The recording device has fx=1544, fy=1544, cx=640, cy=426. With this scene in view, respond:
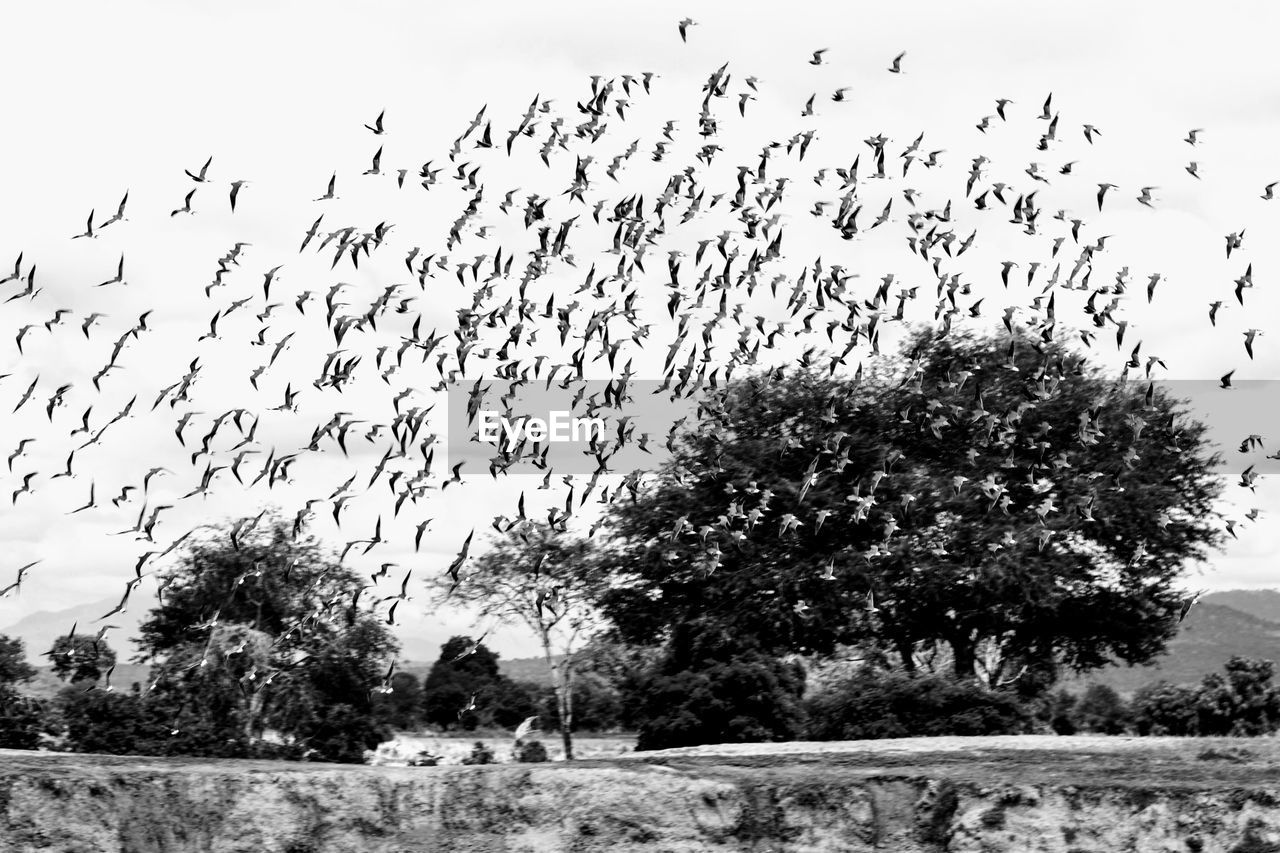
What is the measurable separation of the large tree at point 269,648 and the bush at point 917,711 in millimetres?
12672

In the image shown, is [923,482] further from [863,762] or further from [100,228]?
[863,762]

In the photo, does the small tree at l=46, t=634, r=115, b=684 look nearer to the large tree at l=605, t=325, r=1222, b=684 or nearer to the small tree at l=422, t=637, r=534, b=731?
the small tree at l=422, t=637, r=534, b=731

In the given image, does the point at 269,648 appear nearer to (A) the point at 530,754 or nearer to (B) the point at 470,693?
(A) the point at 530,754

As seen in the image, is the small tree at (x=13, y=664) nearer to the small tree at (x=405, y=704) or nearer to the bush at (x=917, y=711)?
the small tree at (x=405, y=704)

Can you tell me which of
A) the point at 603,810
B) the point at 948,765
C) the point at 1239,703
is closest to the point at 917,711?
the point at 1239,703

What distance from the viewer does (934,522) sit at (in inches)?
1966

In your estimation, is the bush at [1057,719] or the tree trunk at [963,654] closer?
the bush at [1057,719]

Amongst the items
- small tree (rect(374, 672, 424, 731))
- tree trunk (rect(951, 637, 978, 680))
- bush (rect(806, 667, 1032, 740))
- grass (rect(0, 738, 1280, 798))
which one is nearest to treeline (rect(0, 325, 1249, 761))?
tree trunk (rect(951, 637, 978, 680))

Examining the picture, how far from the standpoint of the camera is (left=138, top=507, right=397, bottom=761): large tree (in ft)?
140

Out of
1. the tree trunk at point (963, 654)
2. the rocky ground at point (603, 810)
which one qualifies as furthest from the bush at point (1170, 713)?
the rocky ground at point (603, 810)

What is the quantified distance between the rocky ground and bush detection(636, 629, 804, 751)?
896 inches

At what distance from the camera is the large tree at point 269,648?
42.6 metres

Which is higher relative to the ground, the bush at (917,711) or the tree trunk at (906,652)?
the tree trunk at (906,652)

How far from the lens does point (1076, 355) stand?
177 ft
